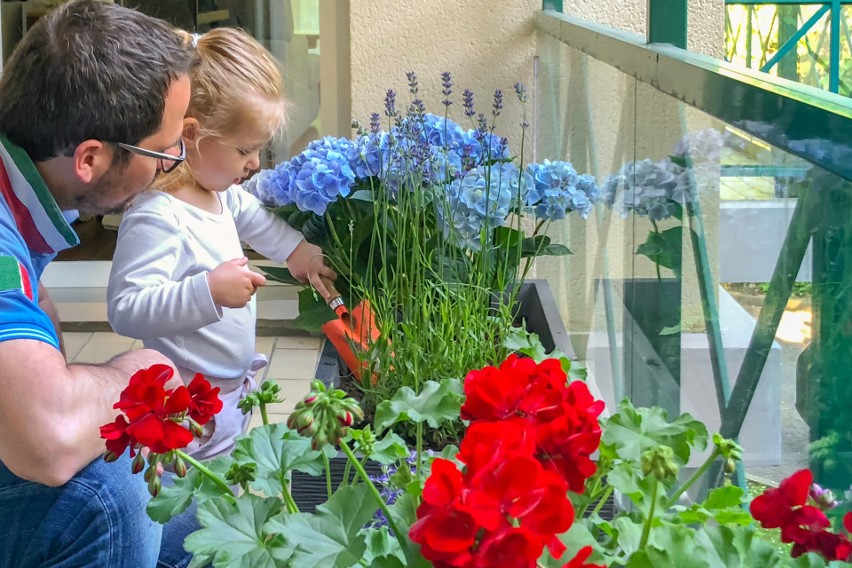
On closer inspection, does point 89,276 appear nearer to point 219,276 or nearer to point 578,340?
point 578,340

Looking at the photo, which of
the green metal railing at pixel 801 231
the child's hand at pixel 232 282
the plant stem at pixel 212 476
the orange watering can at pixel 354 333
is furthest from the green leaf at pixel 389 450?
the orange watering can at pixel 354 333

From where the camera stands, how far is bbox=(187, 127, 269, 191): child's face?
6.40 feet

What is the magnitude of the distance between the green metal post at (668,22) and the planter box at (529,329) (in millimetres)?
557

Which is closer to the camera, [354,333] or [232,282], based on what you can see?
[232,282]

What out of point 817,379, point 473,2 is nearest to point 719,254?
point 817,379

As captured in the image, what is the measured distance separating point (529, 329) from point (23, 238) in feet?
4.25

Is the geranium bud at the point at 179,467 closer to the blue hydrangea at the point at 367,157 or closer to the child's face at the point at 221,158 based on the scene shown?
the child's face at the point at 221,158

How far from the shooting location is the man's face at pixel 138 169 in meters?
1.47

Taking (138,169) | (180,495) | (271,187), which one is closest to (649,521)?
(180,495)

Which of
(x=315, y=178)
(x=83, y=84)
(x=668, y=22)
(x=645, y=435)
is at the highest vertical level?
(x=668, y=22)

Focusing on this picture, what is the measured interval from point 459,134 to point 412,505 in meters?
1.54

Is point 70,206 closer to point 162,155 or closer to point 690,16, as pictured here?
point 162,155

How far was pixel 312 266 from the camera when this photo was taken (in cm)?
218

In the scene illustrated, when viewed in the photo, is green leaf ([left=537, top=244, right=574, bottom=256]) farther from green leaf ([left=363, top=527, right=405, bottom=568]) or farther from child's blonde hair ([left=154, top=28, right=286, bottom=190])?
green leaf ([left=363, top=527, right=405, bottom=568])
